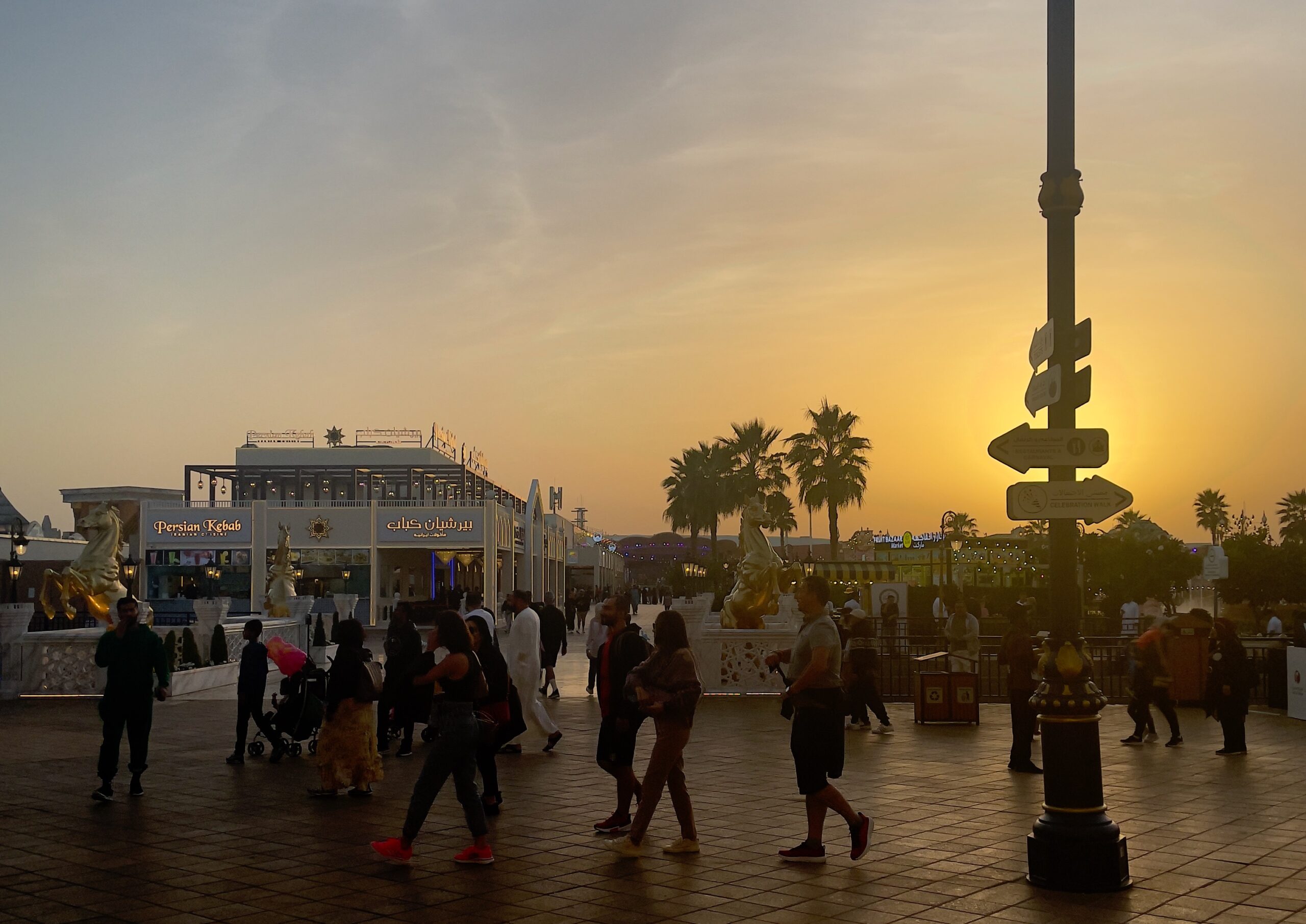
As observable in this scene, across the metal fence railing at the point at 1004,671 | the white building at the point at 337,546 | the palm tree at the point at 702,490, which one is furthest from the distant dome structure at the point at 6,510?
the metal fence railing at the point at 1004,671

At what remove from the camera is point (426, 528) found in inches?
2341

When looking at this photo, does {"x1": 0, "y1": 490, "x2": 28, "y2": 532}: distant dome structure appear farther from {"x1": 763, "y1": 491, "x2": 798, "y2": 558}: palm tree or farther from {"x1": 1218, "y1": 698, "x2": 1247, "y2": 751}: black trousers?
{"x1": 1218, "y1": 698, "x2": 1247, "y2": 751}: black trousers

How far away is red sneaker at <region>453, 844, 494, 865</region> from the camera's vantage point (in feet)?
24.2

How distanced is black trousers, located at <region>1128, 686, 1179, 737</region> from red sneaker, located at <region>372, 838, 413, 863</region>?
8752 mm

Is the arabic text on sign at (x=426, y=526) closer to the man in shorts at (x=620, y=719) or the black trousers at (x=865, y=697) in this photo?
the black trousers at (x=865, y=697)

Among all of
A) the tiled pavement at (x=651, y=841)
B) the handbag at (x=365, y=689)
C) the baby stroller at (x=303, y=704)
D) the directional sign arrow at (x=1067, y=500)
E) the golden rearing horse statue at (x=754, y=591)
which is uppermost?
the directional sign arrow at (x=1067, y=500)

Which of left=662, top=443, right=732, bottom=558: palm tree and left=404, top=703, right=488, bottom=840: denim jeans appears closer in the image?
left=404, top=703, right=488, bottom=840: denim jeans

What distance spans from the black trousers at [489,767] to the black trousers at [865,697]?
624cm

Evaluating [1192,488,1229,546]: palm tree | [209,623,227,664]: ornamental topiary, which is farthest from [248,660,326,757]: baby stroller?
[1192,488,1229,546]: palm tree

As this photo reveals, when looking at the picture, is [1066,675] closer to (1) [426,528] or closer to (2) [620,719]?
(2) [620,719]

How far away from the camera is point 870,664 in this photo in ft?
46.8

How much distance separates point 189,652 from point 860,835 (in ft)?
54.1

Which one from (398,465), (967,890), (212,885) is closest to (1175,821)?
(967,890)

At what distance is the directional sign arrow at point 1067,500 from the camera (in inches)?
262
